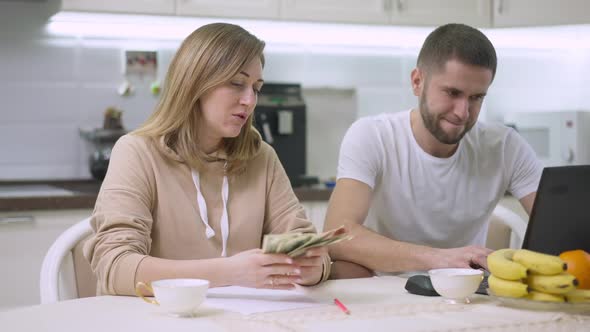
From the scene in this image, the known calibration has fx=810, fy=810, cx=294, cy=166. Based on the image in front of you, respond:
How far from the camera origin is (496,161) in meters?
2.24

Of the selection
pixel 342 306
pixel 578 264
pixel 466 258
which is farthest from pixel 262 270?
pixel 578 264

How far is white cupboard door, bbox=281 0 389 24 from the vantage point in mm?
3426

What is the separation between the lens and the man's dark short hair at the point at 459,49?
2.04 m

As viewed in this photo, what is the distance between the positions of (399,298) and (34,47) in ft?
7.52

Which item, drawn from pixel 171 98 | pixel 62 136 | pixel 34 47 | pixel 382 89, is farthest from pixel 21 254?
pixel 382 89

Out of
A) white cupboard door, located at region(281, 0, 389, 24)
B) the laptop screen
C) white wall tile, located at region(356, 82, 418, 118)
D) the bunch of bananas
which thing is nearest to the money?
the bunch of bananas

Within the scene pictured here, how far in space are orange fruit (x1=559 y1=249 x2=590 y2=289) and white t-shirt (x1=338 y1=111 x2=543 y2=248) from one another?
0.69 m

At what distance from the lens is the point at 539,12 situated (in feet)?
12.0

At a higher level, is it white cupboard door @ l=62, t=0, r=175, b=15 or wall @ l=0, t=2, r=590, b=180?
white cupboard door @ l=62, t=0, r=175, b=15

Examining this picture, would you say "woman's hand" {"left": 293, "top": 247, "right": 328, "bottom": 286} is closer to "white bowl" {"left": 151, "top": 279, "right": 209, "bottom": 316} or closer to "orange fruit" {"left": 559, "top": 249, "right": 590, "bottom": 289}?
"white bowl" {"left": 151, "top": 279, "right": 209, "bottom": 316}

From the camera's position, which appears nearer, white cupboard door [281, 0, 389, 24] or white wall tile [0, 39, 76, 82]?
white wall tile [0, 39, 76, 82]

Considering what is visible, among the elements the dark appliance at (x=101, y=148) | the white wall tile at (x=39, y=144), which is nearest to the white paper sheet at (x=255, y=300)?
the dark appliance at (x=101, y=148)

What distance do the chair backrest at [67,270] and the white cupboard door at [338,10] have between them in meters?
1.78

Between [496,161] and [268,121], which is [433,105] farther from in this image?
[268,121]
